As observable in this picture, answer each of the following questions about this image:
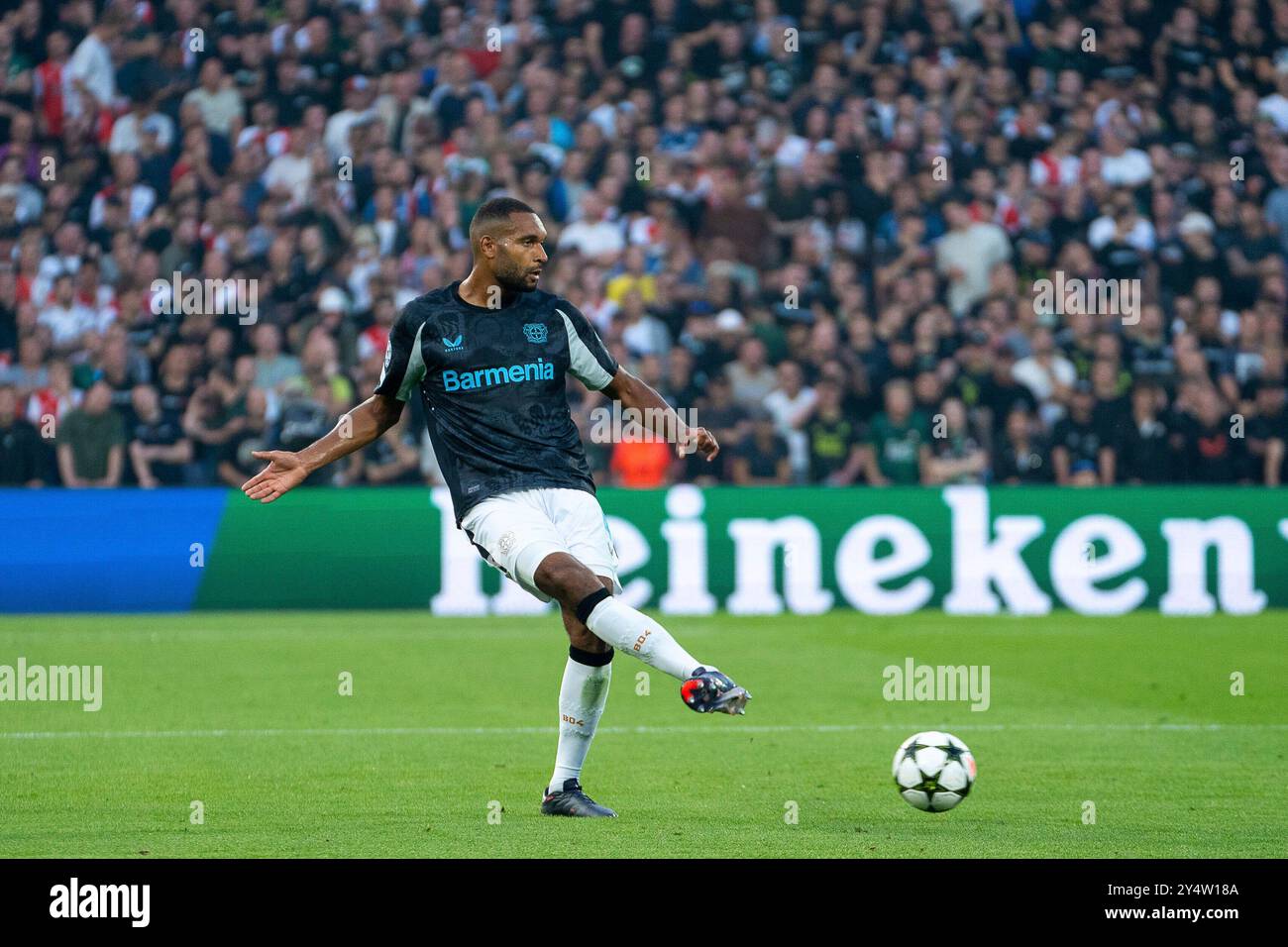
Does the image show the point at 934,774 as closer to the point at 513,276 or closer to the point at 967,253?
the point at 513,276

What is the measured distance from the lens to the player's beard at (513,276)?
7598mm

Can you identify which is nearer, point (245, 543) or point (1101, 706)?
point (1101, 706)

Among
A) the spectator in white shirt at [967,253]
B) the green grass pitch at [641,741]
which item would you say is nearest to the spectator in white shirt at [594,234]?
the spectator in white shirt at [967,253]

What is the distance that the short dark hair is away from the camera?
7609 mm

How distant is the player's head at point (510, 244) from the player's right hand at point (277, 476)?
1.05 m

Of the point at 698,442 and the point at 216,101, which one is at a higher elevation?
the point at 216,101

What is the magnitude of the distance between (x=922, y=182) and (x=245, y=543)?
7.45 metres

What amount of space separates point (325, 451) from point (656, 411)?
1320 mm

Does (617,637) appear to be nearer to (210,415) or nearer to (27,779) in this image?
(27,779)

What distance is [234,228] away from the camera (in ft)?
60.6

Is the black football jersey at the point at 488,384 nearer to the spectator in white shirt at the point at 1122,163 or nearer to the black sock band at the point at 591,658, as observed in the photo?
the black sock band at the point at 591,658

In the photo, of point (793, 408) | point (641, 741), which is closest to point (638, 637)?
point (641, 741)

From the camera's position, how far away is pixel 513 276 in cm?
762
